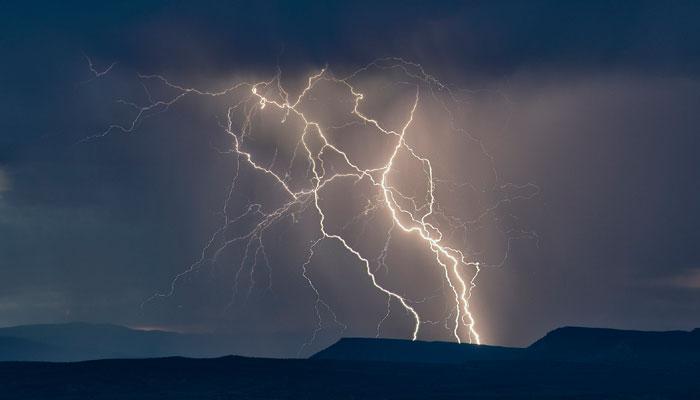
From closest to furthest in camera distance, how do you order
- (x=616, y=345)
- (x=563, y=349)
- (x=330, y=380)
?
1. (x=330, y=380)
2. (x=616, y=345)
3. (x=563, y=349)

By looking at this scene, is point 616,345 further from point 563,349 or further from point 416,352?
point 416,352

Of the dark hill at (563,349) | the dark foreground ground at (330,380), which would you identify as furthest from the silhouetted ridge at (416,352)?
the dark foreground ground at (330,380)

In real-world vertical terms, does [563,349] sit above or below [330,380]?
above

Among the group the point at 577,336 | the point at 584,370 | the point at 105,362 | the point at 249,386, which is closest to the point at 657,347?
the point at 577,336

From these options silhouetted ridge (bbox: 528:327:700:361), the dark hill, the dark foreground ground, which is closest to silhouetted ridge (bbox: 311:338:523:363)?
the dark hill

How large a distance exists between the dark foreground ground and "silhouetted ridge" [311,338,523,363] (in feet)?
36.4

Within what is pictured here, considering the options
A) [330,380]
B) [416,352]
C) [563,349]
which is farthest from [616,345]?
[330,380]

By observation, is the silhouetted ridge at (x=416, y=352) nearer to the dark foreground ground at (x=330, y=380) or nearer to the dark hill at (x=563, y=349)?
the dark hill at (x=563, y=349)

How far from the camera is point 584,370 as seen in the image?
79.1 metres

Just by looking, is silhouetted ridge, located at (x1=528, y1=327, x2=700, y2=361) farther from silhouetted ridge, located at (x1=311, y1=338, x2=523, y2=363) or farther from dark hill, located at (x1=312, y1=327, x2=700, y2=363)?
silhouetted ridge, located at (x1=311, y1=338, x2=523, y2=363)

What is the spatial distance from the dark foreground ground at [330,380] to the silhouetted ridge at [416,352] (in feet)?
36.4

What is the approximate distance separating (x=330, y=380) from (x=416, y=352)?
27.0 m

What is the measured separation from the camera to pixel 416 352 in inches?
3728

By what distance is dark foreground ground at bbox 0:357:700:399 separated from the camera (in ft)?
205
